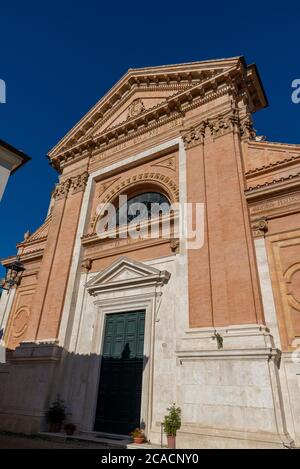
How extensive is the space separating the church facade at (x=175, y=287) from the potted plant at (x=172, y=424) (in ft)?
0.64

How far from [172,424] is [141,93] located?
45.8ft

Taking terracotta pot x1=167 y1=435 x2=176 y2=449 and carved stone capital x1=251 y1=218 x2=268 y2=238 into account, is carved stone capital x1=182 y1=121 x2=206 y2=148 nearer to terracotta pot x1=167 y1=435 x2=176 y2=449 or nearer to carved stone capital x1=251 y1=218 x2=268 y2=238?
carved stone capital x1=251 y1=218 x2=268 y2=238

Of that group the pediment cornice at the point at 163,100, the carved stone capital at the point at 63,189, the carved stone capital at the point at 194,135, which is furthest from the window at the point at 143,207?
the carved stone capital at the point at 63,189

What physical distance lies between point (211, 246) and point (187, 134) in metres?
4.93

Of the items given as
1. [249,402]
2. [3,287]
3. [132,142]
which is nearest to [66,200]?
[132,142]

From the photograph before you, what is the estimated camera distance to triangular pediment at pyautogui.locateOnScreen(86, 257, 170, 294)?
9883mm

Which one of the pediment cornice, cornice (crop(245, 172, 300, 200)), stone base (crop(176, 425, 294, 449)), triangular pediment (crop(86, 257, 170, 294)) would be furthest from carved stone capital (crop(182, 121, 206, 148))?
stone base (crop(176, 425, 294, 449))

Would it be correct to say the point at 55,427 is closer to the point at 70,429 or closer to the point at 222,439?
the point at 70,429

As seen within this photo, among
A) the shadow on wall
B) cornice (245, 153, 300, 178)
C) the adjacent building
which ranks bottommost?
the shadow on wall

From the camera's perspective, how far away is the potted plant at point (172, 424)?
722 centimetres

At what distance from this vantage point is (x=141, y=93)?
50.5 ft

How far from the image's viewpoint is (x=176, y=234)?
10.3m

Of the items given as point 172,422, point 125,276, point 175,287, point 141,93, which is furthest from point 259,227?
point 141,93
